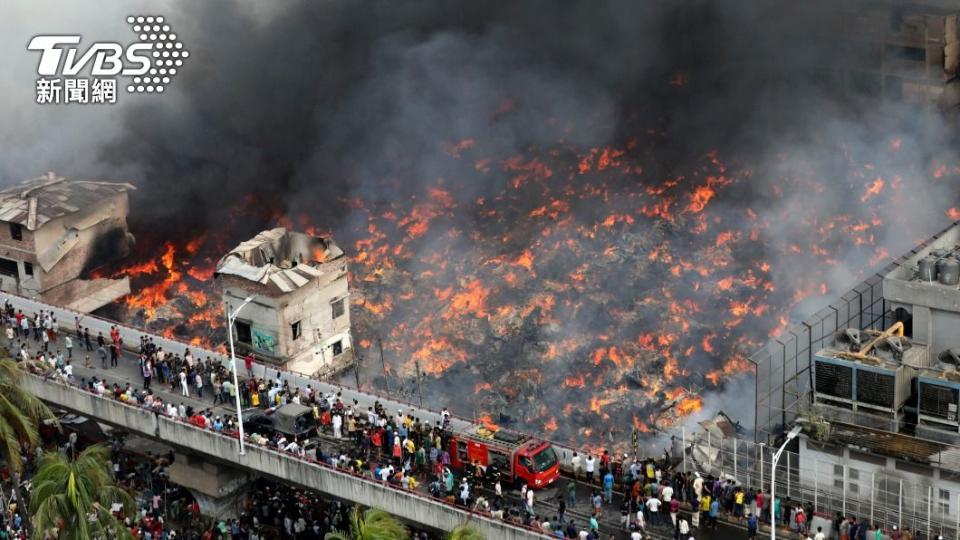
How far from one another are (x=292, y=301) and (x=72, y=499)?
75.0 ft

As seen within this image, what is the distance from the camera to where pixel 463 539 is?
113 ft

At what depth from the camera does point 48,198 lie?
68.4m

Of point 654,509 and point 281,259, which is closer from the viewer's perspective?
point 654,509

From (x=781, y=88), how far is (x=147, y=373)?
135 feet

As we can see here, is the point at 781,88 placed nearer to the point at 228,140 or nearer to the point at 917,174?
the point at 917,174

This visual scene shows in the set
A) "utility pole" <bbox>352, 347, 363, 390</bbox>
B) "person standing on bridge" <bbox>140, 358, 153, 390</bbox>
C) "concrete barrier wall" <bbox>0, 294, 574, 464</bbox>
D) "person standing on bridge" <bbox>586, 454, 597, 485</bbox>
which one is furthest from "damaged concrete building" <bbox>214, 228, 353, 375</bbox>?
"person standing on bridge" <bbox>586, 454, 597, 485</bbox>

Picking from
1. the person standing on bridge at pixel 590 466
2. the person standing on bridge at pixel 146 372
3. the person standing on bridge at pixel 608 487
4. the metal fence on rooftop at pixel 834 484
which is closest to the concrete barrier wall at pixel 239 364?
the person standing on bridge at pixel 590 466

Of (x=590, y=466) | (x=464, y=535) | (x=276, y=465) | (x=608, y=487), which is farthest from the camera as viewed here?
(x=276, y=465)

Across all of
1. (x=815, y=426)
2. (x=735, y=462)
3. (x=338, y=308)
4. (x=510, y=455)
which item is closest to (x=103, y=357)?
Answer: (x=338, y=308)

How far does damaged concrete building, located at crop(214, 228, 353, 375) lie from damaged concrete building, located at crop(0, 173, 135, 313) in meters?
9.41

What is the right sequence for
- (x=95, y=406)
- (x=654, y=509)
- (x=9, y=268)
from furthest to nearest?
1. (x=9, y=268)
2. (x=95, y=406)
3. (x=654, y=509)

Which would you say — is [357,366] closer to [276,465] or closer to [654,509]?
[276,465]

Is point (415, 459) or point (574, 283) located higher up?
point (415, 459)

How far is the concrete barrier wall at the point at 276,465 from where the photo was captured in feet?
139
